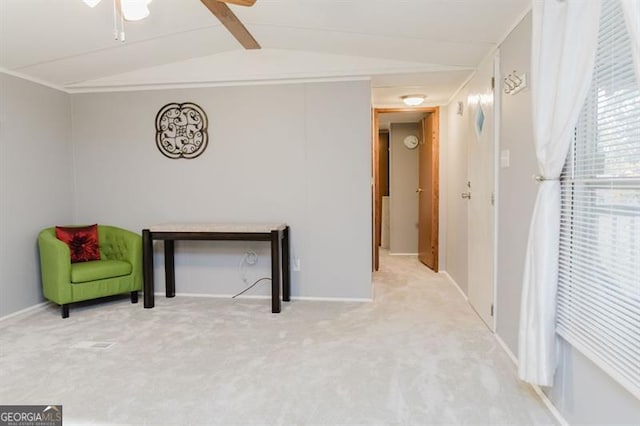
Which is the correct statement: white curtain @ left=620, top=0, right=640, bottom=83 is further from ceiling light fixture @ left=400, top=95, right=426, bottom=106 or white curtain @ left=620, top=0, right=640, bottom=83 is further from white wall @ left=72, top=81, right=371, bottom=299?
ceiling light fixture @ left=400, top=95, right=426, bottom=106

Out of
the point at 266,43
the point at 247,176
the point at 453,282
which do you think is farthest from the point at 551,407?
the point at 266,43

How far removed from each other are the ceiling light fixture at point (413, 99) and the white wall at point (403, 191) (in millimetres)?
1464

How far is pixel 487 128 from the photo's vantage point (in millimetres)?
3016

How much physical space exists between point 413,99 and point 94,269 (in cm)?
374

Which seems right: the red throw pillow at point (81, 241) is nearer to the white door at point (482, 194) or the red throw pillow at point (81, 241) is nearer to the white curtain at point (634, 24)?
the white door at point (482, 194)

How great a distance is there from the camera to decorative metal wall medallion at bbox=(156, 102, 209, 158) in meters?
3.91

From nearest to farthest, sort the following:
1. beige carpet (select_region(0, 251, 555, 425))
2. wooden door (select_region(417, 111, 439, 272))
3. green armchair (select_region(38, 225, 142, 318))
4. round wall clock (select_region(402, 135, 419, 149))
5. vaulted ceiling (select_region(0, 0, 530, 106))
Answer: beige carpet (select_region(0, 251, 555, 425))
vaulted ceiling (select_region(0, 0, 530, 106))
green armchair (select_region(38, 225, 142, 318))
wooden door (select_region(417, 111, 439, 272))
round wall clock (select_region(402, 135, 419, 149))

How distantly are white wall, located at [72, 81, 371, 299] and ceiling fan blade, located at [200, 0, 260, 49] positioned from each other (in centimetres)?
48

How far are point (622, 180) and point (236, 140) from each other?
3197 millimetres

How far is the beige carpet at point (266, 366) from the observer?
1924 millimetres

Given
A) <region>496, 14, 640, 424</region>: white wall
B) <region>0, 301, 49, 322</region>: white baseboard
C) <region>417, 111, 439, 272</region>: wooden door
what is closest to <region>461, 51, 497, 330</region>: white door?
<region>496, 14, 640, 424</region>: white wall

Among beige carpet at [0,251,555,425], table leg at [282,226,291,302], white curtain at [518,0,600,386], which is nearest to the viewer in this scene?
white curtain at [518,0,600,386]

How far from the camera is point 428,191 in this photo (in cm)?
516

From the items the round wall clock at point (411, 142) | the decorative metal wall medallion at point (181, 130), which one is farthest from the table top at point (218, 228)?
the round wall clock at point (411, 142)
